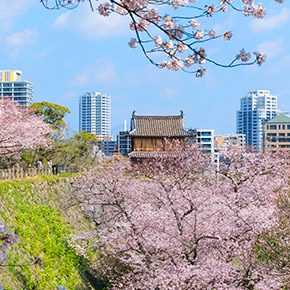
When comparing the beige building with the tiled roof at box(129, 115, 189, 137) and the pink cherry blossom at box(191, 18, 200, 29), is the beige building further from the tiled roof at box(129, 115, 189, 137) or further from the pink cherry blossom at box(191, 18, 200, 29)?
the pink cherry blossom at box(191, 18, 200, 29)

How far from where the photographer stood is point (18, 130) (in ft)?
70.8

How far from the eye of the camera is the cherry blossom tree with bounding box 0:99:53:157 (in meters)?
20.6

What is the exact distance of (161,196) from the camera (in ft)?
46.4

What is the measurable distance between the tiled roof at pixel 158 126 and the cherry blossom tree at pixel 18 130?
5700 mm

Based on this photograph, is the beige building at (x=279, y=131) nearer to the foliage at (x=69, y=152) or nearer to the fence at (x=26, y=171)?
the foliage at (x=69, y=152)

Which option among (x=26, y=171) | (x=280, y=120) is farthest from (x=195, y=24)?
(x=280, y=120)

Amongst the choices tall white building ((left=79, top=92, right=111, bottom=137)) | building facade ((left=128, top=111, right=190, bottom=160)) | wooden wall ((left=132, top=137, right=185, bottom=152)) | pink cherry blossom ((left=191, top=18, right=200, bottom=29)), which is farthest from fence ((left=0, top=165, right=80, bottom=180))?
tall white building ((left=79, top=92, right=111, bottom=137))

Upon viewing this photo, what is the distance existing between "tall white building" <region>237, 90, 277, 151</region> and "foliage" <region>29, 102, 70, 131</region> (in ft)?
333

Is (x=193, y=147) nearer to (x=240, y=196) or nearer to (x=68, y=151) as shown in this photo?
(x=240, y=196)

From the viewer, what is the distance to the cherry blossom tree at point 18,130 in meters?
20.6

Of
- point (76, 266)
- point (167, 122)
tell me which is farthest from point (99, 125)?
point (76, 266)

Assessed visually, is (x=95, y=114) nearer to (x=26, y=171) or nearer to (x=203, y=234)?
(x=26, y=171)

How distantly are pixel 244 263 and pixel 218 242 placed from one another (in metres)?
1.30

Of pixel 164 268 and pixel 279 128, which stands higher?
pixel 279 128
